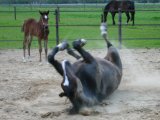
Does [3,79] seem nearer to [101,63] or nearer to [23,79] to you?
[23,79]

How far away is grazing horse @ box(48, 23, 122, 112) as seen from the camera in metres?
5.42

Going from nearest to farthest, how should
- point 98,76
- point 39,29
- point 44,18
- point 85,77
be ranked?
1. point 85,77
2. point 98,76
3. point 44,18
4. point 39,29

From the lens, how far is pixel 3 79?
8.58m

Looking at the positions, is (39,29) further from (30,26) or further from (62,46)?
(62,46)

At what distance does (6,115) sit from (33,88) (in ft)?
6.00

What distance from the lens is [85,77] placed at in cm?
585

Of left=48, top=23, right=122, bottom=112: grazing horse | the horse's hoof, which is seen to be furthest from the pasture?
the horse's hoof

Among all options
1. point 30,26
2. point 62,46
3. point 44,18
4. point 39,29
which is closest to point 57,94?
point 62,46

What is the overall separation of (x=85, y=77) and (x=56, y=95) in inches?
48.3

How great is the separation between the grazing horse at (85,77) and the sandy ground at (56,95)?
182mm

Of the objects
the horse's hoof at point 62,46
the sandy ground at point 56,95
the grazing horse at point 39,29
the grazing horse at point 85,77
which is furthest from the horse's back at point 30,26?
the horse's hoof at point 62,46

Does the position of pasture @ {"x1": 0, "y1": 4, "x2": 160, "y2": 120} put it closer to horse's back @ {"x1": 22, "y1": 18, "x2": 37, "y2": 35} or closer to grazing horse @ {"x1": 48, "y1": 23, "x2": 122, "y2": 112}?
grazing horse @ {"x1": 48, "y1": 23, "x2": 122, "y2": 112}

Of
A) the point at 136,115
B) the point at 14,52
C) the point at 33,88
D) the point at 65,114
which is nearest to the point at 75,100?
the point at 65,114

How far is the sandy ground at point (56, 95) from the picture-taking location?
5633mm
